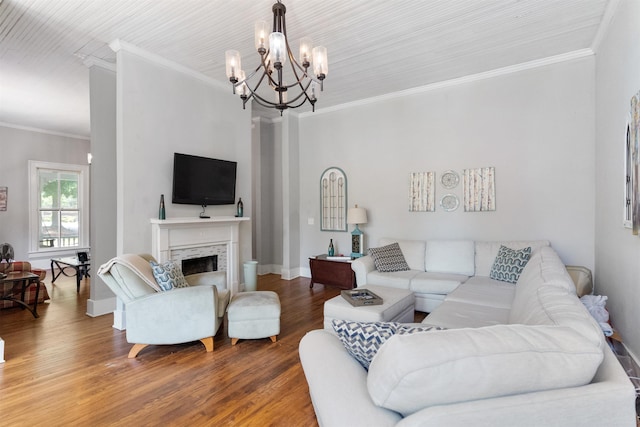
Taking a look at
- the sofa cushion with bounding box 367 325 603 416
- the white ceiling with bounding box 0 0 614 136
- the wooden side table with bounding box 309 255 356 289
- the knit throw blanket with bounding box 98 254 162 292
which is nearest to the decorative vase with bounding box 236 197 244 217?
the wooden side table with bounding box 309 255 356 289

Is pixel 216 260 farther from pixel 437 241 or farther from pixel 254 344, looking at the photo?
pixel 437 241

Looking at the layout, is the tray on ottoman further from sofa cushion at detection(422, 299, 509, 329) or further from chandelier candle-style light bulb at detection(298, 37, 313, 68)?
chandelier candle-style light bulb at detection(298, 37, 313, 68)

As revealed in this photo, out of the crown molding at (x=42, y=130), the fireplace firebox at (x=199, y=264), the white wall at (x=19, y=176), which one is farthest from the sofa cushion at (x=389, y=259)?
the crown molding at (x=42, y=130)

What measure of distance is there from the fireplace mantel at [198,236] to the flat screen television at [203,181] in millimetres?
276

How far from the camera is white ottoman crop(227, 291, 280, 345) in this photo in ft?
9.60

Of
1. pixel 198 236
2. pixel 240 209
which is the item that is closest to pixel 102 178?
pixel 198 236

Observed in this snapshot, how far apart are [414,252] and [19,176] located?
25.7 feet

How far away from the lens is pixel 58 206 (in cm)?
719

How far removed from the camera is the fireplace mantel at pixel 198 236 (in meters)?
3.67

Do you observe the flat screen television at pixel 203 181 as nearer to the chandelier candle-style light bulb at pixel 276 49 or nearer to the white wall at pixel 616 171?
the chandelier candle-style light bulb at pixel 276 49

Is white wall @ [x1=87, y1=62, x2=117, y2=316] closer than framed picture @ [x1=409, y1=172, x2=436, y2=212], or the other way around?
white wall @ [x1=87, y1=62, x2=117, y2=316]

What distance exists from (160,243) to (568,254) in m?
4.72

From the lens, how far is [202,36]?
3326mm

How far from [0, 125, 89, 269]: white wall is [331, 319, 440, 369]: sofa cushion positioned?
8.14 m
